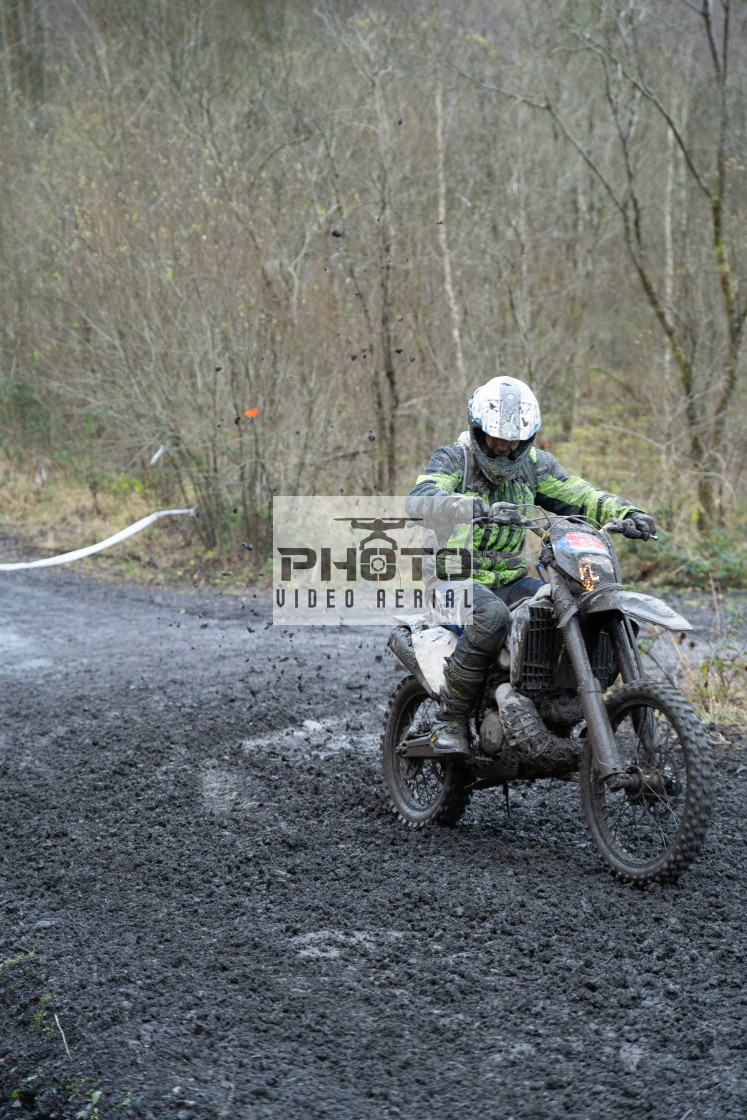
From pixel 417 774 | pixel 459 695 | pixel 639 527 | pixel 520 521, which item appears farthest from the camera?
pixel 417 774

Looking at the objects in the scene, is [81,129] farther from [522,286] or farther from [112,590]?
[112,590]

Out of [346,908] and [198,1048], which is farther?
[346,908]

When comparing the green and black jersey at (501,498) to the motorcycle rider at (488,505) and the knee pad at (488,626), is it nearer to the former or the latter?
the motorcycle rider at (488,505)

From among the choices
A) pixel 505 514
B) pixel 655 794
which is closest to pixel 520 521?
pixel 505 514

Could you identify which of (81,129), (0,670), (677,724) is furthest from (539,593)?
(81,129)

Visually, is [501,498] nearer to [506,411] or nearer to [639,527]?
[506,411]

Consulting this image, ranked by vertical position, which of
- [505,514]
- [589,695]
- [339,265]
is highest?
[339,265]

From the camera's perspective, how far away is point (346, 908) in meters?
4.12

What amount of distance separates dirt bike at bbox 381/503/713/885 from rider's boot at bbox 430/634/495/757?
59 millimetres

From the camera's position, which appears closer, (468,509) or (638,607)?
(638,607)

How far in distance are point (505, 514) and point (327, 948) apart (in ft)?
5.78

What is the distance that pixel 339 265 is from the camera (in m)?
13.7

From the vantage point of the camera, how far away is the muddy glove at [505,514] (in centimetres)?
419

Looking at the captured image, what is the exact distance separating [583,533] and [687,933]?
1.60 metres
